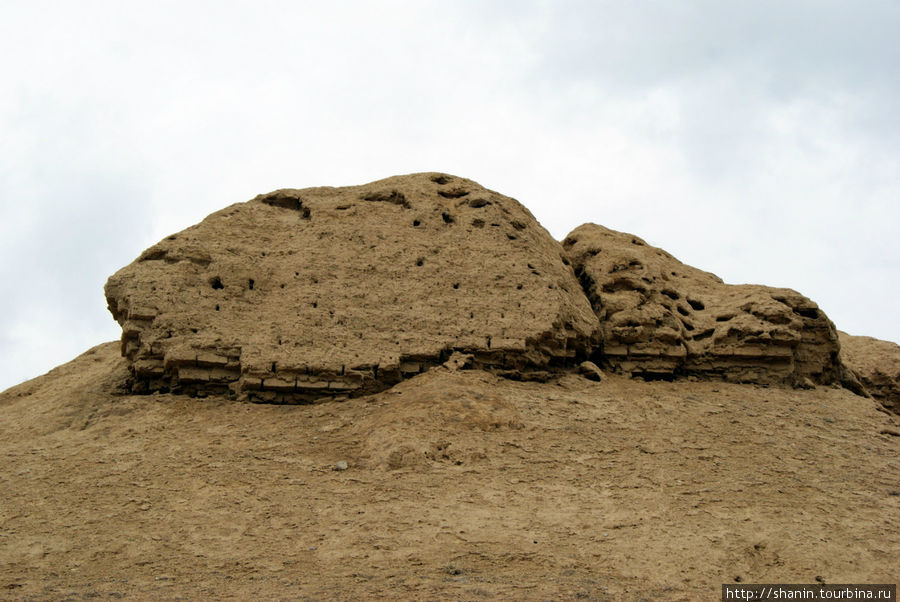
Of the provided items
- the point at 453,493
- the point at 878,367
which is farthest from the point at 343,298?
the point at 878,367

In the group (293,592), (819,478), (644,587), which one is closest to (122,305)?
(293,592)

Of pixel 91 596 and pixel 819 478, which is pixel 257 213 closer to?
pixel 91 596

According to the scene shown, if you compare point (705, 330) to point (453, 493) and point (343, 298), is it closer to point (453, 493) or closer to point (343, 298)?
point (343, 298)

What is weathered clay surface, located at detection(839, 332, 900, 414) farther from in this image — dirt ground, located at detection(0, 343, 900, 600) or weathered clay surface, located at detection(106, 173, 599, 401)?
weathered clay surface, located at detection(106, 173, 599, 401)

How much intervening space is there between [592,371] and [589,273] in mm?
1643

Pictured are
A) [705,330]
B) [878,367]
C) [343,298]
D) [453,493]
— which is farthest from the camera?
[878,367]

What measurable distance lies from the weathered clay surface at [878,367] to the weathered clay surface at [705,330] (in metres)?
1.25

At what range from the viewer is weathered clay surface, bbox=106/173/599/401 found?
8867mm

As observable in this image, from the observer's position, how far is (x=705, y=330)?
10.0 meters

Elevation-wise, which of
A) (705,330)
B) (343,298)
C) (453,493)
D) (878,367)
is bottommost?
(453,493)

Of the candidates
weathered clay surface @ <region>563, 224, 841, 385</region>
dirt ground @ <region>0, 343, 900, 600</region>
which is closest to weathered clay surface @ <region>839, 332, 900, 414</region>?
weathered clay surface @ <region>563, 224, 841, 385</region>

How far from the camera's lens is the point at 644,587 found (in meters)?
6.04

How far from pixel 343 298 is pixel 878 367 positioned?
682 cm

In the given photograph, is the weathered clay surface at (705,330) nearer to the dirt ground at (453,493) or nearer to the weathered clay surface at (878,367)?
the dirt ground at (453,493)
